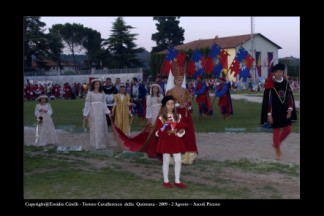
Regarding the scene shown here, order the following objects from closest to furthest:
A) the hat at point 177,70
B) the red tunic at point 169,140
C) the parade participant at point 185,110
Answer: the red tunic at point 169,140 → the parade participant at point 185,110 → the hat at point 177,70

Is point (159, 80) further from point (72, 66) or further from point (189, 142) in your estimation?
point (72, 66)

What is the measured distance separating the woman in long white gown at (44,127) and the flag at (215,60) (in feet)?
32.9

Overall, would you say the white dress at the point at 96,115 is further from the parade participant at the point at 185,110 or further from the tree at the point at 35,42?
the tree at the point at 35,42

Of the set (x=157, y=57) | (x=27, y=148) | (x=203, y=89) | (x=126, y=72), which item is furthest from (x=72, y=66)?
(x=27, y=148)

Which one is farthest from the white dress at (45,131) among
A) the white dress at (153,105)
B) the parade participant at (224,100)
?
the parade participant at (224,100)

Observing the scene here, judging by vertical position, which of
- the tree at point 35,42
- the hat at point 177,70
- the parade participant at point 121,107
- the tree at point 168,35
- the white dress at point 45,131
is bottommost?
the white dress at point 45,131

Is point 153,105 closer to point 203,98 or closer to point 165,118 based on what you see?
point 165,118

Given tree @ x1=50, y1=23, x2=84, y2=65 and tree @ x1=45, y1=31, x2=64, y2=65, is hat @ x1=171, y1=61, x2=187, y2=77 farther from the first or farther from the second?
tree @ x1=50, y1=23, x2=84, y2=65

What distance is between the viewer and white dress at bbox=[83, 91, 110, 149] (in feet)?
39.9

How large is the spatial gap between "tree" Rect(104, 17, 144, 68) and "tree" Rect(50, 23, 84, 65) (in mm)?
24836

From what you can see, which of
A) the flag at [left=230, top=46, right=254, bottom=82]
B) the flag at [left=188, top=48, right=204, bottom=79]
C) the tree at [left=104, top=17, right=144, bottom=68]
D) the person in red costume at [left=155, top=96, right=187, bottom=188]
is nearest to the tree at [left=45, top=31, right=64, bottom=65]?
the tree at [left=104, top=17, right=144, bottom=68]

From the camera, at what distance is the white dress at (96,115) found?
12.1m

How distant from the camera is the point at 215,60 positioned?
2241 cm

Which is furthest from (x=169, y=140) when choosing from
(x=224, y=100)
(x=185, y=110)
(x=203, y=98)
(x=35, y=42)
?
(x=35, y=42)
